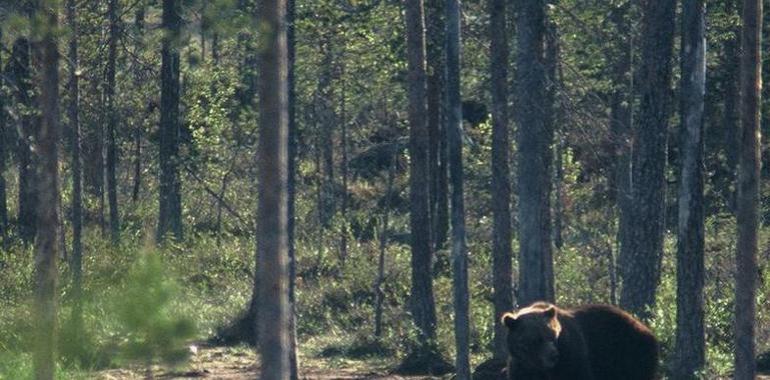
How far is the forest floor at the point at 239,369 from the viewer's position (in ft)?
63.6

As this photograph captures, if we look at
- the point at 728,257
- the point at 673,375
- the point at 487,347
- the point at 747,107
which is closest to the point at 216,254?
the point at 487,347

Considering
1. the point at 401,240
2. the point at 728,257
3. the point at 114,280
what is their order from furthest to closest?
the point at 401,240 < the point at 728,257 < the point at 114,280

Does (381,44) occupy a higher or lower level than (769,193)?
higher

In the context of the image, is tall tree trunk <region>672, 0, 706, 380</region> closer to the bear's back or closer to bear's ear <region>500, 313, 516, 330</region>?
the bear's back

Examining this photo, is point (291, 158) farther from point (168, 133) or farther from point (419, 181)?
point (168, 133)

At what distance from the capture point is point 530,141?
64.8 ft

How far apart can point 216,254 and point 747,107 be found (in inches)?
696

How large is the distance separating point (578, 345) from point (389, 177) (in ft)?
38.6

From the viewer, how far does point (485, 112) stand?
44.1 metres

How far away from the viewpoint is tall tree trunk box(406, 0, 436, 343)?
21016mm

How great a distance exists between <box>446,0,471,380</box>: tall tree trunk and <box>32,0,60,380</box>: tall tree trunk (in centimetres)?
704

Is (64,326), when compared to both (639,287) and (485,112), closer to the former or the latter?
(639,287)

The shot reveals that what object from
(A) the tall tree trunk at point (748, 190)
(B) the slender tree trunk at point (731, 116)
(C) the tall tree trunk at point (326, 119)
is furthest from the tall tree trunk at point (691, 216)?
(B) the slender tree trunk at point (731, 116)

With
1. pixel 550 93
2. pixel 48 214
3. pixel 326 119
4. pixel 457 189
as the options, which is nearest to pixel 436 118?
pixel 326 119
